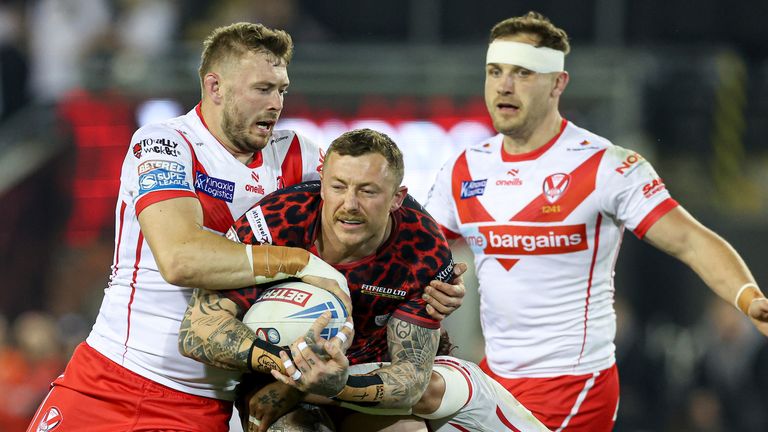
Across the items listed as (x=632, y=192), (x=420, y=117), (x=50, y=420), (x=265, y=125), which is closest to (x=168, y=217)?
(x=265, y=125)

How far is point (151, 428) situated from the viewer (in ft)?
14.9

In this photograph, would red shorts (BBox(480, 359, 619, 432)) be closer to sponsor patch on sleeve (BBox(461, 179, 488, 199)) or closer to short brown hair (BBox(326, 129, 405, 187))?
sponsor patch on sleeve (BBox(461, 179, 488, 199))

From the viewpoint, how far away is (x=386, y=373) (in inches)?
173

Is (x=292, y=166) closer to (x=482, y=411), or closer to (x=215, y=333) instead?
(x=215, y=333)

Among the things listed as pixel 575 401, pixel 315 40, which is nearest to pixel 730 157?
pixel 315 40

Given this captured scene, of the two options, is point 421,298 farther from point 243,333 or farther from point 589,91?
point 589,91

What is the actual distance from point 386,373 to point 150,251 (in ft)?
3.39

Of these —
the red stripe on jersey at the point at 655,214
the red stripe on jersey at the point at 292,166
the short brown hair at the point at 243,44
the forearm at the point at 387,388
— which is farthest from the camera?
the red stripe on jersey at the point at 655,214

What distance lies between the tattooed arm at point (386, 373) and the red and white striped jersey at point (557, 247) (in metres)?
0.97

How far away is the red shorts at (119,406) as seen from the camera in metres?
4.56

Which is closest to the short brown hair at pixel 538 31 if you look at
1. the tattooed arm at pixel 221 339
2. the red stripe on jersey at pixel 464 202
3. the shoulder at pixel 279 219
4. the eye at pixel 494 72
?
the eye at pixel 494 72

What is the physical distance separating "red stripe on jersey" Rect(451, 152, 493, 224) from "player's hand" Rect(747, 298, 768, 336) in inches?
50.4

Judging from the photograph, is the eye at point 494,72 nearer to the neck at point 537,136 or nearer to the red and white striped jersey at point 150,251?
the neck at point 537,136

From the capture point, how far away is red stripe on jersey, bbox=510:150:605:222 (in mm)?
5387
